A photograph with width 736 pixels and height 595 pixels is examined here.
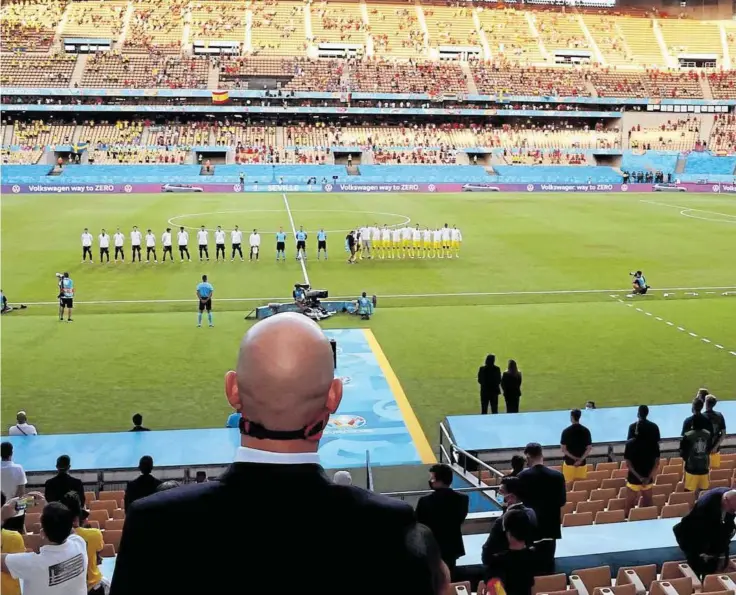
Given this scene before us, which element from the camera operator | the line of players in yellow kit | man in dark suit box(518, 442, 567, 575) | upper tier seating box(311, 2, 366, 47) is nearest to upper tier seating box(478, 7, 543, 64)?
upper tier seating box(311, 2, 366, 47)

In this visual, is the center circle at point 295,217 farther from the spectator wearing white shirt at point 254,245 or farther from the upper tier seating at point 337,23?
the upper tier seating at point 337,23

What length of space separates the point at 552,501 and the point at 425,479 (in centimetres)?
480

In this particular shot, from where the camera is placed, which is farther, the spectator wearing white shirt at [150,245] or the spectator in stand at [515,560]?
the spectator wearing white shirt at [150,245]

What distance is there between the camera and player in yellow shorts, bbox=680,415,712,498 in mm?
9039

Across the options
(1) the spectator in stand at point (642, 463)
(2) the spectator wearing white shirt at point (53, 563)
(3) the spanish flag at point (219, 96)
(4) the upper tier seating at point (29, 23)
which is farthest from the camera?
(4) the upper tier seating at point (29, 23)

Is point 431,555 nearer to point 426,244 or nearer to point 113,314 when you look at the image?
point 113,314

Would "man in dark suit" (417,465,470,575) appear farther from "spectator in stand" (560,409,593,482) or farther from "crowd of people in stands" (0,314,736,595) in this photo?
"spectator in stand" (560,409,593,482)

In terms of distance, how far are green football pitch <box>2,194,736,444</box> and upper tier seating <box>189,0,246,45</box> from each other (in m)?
48.9

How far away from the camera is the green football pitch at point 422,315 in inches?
617

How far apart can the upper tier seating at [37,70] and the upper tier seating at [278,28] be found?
66.2 ft

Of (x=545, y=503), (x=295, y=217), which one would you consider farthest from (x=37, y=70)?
(x=545, y=503)

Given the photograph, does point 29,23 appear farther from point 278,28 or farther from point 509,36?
point 509,36

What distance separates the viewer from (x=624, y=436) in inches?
467

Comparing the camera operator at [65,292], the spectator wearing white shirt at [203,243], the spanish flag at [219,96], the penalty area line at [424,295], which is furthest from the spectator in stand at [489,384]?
the spanish flag at [219,96]
